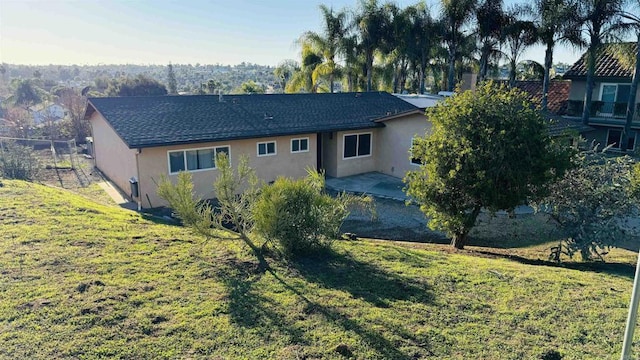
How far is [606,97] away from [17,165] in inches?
1232

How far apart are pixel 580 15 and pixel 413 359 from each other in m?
24.3

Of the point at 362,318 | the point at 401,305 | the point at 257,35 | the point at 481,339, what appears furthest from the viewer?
the point at 257,35

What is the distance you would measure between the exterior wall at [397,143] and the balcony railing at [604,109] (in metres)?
13.7

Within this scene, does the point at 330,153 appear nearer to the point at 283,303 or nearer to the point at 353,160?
the point at 353,160

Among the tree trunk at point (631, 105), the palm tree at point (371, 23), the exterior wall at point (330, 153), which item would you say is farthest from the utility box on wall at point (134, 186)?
the tree trunk at point (631, 105)

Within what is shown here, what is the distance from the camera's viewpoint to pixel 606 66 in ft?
83.3

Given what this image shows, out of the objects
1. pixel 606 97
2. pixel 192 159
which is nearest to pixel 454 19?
pixel 606 97

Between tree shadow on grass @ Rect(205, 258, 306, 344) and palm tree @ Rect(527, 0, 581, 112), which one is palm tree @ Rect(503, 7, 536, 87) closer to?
palm tree @ Rect(527, 0, 581, 112)

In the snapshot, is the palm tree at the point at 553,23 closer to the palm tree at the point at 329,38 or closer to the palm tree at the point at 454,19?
the palm tree at the point at 454,19

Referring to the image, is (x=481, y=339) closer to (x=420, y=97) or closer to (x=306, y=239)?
(x=306, y=239)

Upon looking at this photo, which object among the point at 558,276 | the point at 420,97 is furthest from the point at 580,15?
the point at 558,276

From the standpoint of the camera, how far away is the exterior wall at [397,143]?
19094mm

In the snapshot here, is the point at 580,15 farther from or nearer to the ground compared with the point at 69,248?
farther from the ground

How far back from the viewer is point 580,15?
74.0ft
